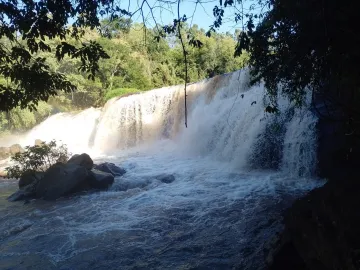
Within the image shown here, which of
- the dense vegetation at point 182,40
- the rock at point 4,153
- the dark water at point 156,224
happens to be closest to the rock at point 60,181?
the dark water at point 156,224

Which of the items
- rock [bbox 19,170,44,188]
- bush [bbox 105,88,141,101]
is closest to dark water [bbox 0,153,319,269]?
rock [bbox 19,170,44,188]

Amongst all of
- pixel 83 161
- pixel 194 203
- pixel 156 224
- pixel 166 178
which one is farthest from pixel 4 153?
pixel 156 224

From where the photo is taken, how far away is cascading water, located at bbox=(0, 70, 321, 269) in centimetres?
540

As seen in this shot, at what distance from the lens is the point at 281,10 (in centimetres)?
364

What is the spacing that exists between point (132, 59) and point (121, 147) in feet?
46.0

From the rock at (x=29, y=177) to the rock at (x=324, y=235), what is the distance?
8196 millimetres

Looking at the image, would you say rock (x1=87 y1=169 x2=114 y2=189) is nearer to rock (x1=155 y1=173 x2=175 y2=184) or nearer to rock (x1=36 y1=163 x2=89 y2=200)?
rock (x1=36 y1=163 x2=89 y2=200)

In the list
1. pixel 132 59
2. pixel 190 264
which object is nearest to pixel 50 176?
pixel 190 264

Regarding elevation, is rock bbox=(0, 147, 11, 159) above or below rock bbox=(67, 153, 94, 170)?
below

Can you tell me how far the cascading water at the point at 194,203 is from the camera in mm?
5402

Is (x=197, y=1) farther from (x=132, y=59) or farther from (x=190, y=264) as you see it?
(x=132, y=59)

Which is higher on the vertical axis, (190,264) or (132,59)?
(132,59)

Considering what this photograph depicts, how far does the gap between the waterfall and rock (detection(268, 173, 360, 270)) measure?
168cm

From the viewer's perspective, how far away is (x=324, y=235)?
3381 mm
